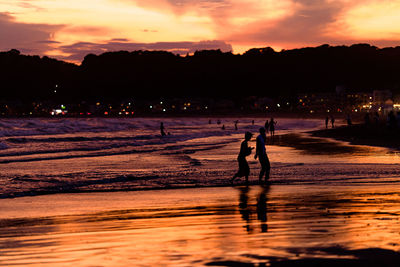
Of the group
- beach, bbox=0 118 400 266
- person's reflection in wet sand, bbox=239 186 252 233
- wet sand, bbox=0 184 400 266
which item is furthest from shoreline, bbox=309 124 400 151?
wet sand, bbox=0 184 400 266

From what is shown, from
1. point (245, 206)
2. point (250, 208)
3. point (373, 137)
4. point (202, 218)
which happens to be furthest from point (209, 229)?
point (373, 137)

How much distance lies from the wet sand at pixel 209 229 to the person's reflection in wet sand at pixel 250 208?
2 centimetres

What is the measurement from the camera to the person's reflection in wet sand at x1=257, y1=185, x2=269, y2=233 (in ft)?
31.3

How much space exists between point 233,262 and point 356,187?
9.06 m

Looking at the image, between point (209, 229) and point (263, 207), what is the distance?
290 cm

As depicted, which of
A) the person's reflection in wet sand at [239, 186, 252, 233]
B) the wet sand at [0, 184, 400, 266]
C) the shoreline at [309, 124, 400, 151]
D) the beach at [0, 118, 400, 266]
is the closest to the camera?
the wet sand at [0, 184, 400, 266]

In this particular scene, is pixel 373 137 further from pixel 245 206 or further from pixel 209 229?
pixel 209 229

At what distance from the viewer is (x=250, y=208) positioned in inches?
466

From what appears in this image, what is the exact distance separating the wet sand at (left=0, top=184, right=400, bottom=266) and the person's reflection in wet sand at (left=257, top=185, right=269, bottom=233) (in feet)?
0.07

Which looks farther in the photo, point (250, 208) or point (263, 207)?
point (263, 207)

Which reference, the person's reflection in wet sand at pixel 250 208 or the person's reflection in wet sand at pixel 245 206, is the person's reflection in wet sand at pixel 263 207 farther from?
the person's reflection in wet sand at pixel 245 206

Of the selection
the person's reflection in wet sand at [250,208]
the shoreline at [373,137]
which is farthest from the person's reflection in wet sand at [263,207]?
the shoreline at [373,137]

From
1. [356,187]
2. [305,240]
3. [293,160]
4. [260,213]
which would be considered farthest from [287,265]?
[293,160]

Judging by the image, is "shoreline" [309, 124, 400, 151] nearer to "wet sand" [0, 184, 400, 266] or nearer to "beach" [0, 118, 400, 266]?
"beach" [0, 118, 400, 266]
